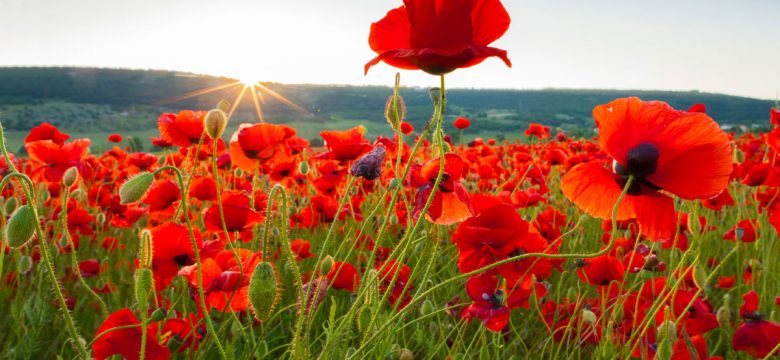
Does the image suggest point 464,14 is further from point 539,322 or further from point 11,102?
point 11,102

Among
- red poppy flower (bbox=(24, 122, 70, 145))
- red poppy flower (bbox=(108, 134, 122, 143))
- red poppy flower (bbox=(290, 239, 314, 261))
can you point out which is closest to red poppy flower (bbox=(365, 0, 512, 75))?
red poppy flower (bbox=(290, 239, 314, 261))

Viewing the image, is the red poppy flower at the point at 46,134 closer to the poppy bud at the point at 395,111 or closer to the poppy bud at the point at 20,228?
the poppy bud at the point at 20,228

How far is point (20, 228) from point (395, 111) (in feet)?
2.34

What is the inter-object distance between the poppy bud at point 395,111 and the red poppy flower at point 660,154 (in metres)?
0.39

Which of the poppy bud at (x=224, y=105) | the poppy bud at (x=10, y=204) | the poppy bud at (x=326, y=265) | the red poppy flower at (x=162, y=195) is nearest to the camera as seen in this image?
the poppy bud at (x=326, y=265)

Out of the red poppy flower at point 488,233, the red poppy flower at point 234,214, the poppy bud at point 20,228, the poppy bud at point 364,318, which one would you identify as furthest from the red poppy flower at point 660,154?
the poppy bud at point 20,228

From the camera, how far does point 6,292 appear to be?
2139mm

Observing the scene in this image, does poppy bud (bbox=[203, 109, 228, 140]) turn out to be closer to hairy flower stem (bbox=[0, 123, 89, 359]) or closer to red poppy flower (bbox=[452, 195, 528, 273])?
hairy flower stem (bbox=[0, 123, 89, 359])

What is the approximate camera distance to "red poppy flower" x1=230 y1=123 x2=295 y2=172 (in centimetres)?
166

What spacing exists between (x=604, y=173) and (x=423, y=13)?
0.47m

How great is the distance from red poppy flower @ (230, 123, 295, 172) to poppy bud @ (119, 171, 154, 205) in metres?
0.66

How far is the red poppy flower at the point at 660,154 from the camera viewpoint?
2.86ft

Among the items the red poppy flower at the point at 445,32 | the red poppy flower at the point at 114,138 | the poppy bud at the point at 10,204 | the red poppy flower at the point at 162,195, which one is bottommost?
the red poppy flower at the point at 114,138

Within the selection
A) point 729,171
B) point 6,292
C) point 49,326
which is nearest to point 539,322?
point 729,171
